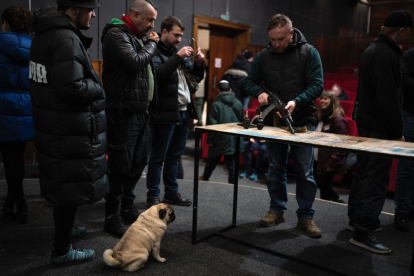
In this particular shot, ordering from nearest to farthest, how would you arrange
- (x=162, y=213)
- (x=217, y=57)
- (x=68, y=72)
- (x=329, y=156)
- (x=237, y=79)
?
1. (x=68, y=72)
2. (x=162, y=213)
3. (x=329, y=156)
4. (x=237, y=79)
5. (x=217, y=57)

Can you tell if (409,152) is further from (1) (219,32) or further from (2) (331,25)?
(2) (331,25)

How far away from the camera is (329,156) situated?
320 cm

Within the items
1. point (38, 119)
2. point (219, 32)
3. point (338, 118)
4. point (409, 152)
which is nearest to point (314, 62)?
point (409, 152)

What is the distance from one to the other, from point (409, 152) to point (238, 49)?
608 cm

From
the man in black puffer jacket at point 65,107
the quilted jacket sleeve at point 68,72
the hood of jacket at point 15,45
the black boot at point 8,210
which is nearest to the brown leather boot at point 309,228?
the man in black puffer jacket at point 65,107

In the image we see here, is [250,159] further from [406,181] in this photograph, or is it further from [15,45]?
[15,45]

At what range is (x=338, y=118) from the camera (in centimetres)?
336

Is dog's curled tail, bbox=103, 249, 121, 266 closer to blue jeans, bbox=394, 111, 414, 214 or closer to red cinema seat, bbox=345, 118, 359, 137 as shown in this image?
blue jeans, bbox=394, 111, 414, 214

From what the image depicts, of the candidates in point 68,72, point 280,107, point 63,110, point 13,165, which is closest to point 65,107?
point 63,110

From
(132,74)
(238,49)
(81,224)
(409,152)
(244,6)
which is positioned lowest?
(81,224)

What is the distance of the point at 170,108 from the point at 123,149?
24.7 inches

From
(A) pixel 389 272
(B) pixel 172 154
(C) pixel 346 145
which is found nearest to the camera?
(C) pixel 346 145

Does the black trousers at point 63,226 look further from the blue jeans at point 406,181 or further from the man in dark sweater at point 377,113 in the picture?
the blue jeans at point 406,181

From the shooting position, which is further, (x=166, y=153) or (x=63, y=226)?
(x=166, y=153)
